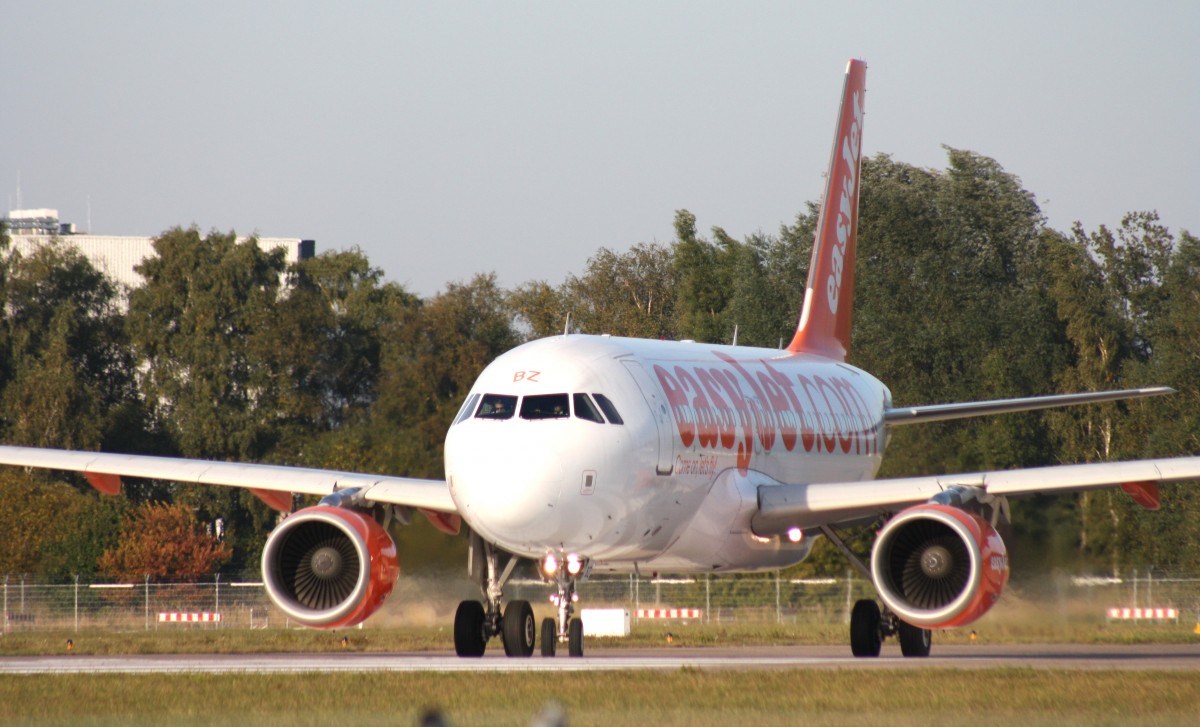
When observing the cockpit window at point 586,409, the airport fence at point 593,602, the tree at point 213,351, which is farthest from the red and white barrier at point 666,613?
the tree at point 213,351

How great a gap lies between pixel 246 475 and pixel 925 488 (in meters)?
7.87

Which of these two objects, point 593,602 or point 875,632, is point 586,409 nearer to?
point 875,632

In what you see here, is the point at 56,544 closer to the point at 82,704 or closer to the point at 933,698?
the point at 82,704

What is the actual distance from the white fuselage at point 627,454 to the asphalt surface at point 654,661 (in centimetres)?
125

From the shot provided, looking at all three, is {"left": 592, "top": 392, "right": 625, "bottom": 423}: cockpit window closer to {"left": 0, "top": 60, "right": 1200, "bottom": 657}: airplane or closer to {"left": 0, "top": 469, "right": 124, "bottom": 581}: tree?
{"left": 0, "top": 60, "right": 1200, "bottom": 657}: airplane

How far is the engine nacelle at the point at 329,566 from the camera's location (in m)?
20.3

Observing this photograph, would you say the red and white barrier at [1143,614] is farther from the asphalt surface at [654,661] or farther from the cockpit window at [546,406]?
the cockpit window at [546,406]

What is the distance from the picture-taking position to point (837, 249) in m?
31.9

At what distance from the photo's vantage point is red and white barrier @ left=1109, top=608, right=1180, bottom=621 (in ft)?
91.7

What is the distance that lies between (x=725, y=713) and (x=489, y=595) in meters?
8.13

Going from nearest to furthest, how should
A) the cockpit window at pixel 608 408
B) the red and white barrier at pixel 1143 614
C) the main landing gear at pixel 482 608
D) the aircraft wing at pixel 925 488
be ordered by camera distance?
the cockpit window at pixel 608 408 → the aircraft wing at pixel 925 488 → the main landing gear at pixel 482 608 → the red and white barrier at pixel 1143 614

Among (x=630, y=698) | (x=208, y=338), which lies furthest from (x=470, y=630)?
(x=208, y=338)

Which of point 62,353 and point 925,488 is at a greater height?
point 62,353

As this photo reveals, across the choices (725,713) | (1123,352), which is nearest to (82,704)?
(725,713)
